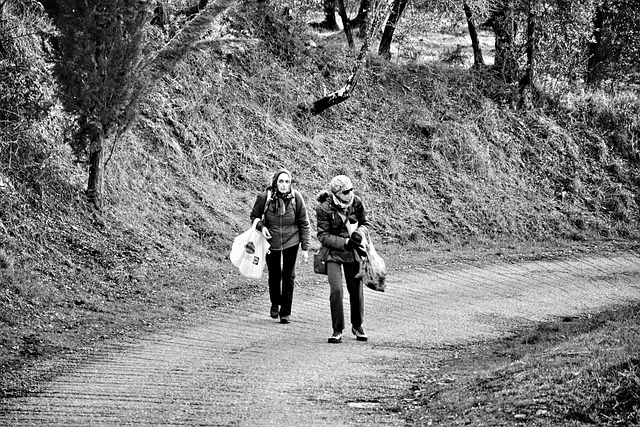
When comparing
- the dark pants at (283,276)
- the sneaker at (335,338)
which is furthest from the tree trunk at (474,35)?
the sneaker at (335,338)

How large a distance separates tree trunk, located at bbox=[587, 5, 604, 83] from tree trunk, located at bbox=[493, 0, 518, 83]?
2767mm

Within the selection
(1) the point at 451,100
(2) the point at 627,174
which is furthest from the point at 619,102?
(1) the point at 451,100

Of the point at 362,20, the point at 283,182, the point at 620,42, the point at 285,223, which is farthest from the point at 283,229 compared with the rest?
the point at 620,42

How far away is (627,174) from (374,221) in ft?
34.8

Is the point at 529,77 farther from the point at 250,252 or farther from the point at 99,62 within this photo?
the point at 250,252

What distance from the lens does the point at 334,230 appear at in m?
11.7

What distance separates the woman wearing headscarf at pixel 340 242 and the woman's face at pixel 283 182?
90cm

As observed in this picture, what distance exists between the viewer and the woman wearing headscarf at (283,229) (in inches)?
498

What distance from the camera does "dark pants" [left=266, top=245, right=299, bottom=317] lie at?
41.6 feet

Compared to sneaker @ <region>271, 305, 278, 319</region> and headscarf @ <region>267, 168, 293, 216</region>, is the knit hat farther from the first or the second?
sneaker @ <region>271, 305, 278, 319</region>

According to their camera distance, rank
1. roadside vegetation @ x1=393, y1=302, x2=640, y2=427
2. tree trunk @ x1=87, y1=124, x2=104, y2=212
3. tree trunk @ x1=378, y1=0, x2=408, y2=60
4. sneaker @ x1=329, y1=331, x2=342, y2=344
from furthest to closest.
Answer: tree trunk @ x1=378, y1=0, x2=408, y2=60 → tree trunk @ x1=87, y1=124, x2=104, y2=212 → sneaker @ x1=329, y1=331, x2=342, y2=344 → roadside vegetation @ x1=393, y1=302, x2=640, y2=427

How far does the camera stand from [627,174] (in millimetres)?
28734

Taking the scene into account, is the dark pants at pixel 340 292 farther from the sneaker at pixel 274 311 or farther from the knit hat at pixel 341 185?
the sneaker at pixel 274 311

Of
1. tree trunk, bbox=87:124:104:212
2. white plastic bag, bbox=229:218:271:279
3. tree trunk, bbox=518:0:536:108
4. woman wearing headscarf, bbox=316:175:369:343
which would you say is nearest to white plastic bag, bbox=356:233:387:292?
woman wearing headscarf, bbox=316:175:369:343
